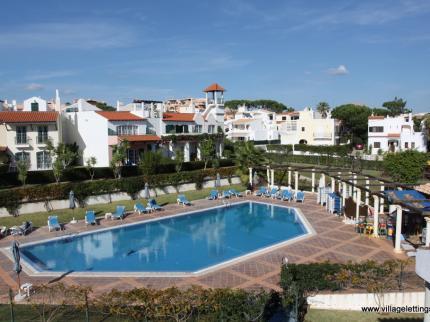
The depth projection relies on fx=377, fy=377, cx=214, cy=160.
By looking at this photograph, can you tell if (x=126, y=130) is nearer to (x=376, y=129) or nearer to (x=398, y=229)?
(x=398, y=229)

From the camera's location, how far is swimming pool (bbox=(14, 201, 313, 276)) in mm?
18328

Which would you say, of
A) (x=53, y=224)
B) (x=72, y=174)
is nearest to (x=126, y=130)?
(x=72, y=174)

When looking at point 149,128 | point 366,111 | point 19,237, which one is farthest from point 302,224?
point 366,111

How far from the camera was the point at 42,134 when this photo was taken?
38031 mm

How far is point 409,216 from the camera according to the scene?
840 inches

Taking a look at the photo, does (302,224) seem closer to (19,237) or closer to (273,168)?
(273,168)

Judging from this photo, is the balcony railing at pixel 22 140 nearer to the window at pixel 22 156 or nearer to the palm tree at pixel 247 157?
the window at pixel 22 156

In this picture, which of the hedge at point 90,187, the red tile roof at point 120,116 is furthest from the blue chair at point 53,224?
the red tile roof at point 120,116

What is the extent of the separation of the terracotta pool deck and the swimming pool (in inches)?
32.4

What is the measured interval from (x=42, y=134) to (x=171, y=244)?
75.2ft

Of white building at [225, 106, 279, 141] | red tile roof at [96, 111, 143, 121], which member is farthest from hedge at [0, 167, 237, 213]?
white building at [225, 106, 279, 141]

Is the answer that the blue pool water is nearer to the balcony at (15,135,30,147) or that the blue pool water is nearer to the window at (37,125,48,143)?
the balcony at (15,135,30,147)

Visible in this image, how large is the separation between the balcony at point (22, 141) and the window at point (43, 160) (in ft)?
4.92

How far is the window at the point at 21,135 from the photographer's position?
36.5 m
